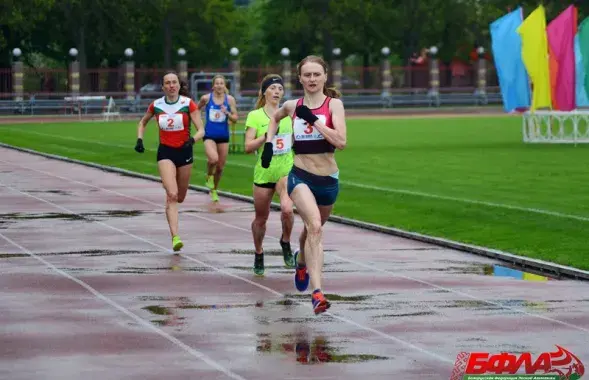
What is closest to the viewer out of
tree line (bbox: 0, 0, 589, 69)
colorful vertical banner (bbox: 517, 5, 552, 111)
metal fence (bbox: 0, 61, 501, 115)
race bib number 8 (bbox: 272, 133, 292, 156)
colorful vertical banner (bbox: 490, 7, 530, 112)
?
race bib number 8 (bbox: 272, 133, 292, 156)

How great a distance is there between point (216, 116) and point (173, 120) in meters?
7.96

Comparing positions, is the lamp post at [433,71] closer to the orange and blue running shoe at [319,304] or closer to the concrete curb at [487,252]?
the concrete curb at [487,252]

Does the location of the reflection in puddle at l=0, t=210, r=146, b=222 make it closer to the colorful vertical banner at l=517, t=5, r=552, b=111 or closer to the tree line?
the colorful vertical banner at l=517, t=5, r=552, b=111

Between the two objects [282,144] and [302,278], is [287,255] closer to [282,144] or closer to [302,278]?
[282,144]

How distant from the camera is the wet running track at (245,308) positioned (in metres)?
10.8

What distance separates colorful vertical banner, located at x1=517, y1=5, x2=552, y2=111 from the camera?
4491cm

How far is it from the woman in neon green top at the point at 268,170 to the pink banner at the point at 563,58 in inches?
1155

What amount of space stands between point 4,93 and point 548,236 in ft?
217

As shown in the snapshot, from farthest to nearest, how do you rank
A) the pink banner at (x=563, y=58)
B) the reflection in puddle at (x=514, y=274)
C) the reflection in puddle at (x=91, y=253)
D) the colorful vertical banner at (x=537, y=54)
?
the colorful vertical banner at (x=537, y=54) → the pink banner at (x=563, y=58) → the reflection in puddle at (x=91, y=253) → the reflection in puddle at (x=514, y=274)

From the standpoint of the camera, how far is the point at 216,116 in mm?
26062

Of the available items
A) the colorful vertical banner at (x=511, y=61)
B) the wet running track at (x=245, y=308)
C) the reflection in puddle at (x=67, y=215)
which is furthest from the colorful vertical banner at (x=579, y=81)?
the wet running track at (x=245, y=308)

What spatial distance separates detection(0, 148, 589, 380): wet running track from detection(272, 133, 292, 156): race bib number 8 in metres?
1.24

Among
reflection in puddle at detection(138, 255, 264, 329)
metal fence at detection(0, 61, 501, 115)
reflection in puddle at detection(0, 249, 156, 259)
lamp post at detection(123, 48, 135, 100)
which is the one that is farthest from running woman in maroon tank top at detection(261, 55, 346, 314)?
lamp post at detection(123, 48, 135, 100)

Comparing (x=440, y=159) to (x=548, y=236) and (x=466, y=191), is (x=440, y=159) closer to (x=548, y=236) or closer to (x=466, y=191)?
(x=466, y=191)
